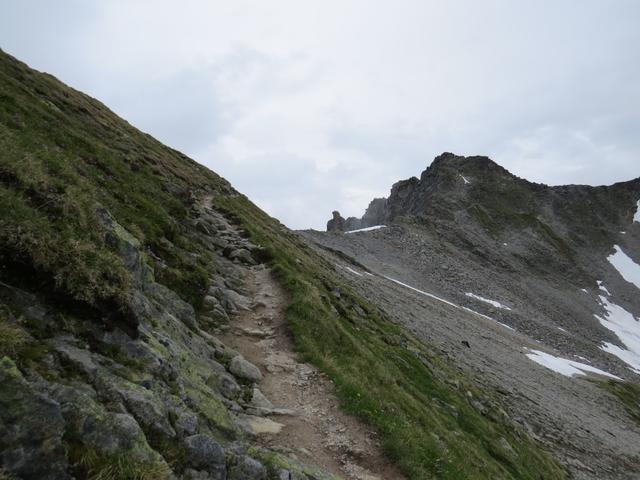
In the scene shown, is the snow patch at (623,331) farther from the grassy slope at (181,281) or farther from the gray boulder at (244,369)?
the gray boulder at (244,369)

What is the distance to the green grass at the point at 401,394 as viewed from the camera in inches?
551

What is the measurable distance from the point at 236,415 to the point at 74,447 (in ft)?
19.4

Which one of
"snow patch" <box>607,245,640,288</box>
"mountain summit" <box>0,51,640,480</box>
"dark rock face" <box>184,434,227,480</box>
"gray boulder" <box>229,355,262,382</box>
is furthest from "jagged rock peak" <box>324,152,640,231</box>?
"dark rock face" <box>184,434,227,480</box>

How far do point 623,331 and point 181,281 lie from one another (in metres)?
116

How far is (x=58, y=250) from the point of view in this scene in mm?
9000

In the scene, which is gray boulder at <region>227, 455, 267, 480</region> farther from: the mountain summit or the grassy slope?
the grassy slope

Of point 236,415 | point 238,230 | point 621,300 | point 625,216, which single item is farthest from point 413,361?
point 625,216

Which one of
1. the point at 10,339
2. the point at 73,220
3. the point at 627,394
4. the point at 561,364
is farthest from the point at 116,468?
the point at 627,394

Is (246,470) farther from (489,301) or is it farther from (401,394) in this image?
(489,301)

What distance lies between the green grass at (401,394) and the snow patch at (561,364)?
3295cm

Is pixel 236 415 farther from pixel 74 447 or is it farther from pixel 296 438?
pixel 74 447

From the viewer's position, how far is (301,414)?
13.0 meters

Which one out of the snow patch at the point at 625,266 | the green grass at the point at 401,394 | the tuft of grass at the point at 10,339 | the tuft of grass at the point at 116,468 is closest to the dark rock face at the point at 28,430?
the tuft of grass at the point at 116,468

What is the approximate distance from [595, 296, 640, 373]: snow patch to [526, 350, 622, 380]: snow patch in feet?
83.3
